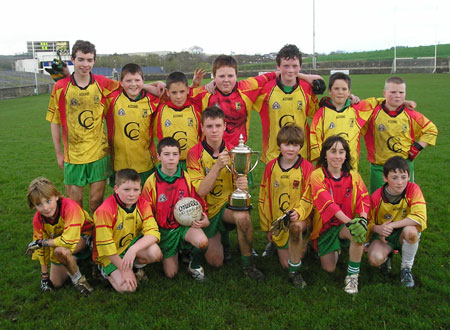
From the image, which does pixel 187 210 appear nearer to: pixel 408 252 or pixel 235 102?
pixel 235 102

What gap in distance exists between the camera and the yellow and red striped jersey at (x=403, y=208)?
10.6 ft

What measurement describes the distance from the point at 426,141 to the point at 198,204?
7.73ft

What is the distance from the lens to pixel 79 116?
401 cm

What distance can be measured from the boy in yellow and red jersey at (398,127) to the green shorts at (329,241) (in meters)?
1.09

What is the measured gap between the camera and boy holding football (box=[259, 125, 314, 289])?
333 cm

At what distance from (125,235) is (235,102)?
1.74 meters

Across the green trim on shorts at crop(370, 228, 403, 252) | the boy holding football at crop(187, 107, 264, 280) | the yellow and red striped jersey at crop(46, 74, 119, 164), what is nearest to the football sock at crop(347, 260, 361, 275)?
the green trim on shorts at crop(370, 228, 403, 252)

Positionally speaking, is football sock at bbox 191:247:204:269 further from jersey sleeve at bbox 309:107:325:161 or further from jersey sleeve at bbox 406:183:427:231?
jersey sleeve at bbox 406:183:427:231

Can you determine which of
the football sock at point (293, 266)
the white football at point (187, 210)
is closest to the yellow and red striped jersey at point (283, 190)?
the football sock at point (293, 266)

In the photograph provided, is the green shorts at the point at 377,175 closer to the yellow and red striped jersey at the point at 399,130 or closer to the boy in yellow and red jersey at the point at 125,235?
the yellow and red striped jersey at the point at 399,130

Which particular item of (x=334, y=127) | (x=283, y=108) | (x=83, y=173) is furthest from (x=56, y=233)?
(x=334, y=127)

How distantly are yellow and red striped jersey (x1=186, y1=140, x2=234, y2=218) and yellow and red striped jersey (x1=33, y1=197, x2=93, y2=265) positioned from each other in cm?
104

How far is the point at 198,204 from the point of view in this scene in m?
3.51

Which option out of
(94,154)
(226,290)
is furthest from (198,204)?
(94,154)
